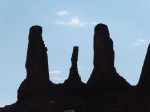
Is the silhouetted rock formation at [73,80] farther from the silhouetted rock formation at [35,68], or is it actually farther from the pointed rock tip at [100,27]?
the pointed rock tip at [100,27]

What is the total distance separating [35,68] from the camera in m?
70.2

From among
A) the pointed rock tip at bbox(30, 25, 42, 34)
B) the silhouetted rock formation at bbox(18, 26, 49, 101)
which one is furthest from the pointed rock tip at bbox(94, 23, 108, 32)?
the pointed rock tip at bbox(30, 25, 42, 34)

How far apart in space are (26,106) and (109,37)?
→ 13.3 meters

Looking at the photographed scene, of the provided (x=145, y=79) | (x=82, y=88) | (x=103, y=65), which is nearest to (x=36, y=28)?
(x=82, y=88)

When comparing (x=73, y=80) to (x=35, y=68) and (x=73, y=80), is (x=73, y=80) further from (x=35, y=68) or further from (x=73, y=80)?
(x=35, y=68)

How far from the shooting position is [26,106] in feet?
211

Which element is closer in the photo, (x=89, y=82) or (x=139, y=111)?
(x=139, y=111)

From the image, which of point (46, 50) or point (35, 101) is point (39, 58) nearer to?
point (46, 50)

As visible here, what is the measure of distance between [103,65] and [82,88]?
3922 millimetres

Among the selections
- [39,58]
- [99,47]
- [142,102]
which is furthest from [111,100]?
[39,58]

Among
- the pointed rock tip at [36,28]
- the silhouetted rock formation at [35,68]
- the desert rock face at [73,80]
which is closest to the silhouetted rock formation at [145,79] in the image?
the desert rock face at [73,80]

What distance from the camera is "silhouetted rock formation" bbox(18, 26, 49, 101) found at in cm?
6850

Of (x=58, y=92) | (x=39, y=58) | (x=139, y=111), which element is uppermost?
(x=39, y=58)

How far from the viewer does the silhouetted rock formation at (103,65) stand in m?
64.9
